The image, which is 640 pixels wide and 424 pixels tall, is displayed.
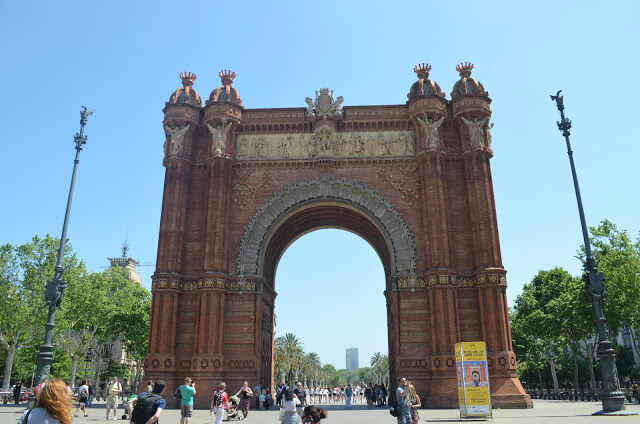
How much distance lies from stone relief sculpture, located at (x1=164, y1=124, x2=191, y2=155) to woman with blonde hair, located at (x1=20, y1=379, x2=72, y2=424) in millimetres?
25558

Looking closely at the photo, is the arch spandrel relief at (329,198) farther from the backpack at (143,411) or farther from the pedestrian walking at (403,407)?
the backpack at (143,411)

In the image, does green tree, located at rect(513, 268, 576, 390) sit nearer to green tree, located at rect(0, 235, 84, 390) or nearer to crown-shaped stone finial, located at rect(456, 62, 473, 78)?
crown-shaped stone finial, located at rect(456, 62, 473, 78)

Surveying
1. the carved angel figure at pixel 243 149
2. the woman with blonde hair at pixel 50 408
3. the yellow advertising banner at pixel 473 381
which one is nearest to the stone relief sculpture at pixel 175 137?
the carved angel figure at pixel 243 149

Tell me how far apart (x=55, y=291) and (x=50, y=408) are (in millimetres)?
16757

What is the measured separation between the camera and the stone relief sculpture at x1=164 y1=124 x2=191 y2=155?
28.4 meters

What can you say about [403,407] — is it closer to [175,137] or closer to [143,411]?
[143,411]

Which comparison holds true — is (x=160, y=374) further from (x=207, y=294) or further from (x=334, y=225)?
(x=334, y=225)

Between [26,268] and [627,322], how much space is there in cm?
4365

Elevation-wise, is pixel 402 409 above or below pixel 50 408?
below

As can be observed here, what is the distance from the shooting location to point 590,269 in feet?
62.5

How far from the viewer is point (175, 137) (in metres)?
28.6

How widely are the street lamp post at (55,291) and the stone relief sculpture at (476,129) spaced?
67.4 feet

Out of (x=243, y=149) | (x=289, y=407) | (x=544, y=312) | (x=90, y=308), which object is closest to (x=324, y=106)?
(x=243, y=149)

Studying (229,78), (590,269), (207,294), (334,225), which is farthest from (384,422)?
(229,78)
